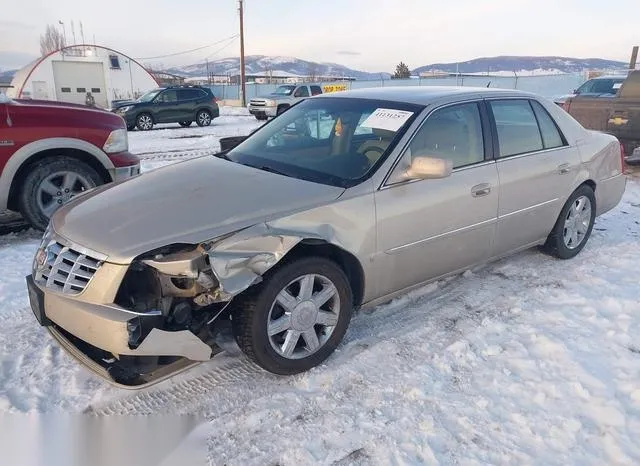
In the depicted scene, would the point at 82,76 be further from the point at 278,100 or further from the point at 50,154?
the point at 50,154

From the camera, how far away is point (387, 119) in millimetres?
3670

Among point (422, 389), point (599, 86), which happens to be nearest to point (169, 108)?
point (599, 86)

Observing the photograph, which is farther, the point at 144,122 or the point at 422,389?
the point at 144,122

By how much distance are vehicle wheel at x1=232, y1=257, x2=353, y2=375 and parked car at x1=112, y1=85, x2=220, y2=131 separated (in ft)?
56.0

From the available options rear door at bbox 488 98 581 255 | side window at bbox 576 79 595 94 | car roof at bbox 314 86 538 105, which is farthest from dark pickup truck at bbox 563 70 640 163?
car roof at bbox 314 86 538 105

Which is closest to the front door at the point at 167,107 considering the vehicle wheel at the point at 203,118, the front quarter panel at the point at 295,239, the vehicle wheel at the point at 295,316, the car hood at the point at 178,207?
the vehicle wheel at the point at 203,118

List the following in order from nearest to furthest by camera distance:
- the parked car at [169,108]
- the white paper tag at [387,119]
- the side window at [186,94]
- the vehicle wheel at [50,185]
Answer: the white paper tag at [387,119]
the vehicle wheel at [50,185]
the parked car at [169,108]
the side window at [186,94]

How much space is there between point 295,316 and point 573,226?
330 cm

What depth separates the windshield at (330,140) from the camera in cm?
343

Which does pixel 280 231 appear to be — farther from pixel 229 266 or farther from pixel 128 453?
pixel 128 453

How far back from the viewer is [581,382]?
9.76ft

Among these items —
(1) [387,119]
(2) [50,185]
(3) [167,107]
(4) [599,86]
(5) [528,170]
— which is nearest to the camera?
(1) [387,119]

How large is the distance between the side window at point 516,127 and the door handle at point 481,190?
0.37m

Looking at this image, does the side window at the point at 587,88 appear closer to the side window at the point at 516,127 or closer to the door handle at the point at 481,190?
the side window at the point at 516,127
